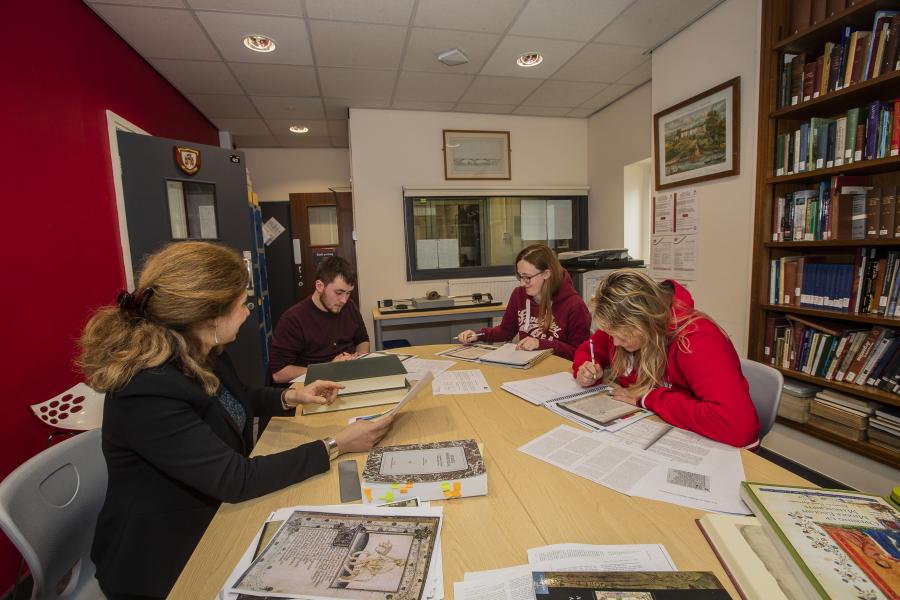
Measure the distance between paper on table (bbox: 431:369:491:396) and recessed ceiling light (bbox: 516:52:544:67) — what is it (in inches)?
98.2

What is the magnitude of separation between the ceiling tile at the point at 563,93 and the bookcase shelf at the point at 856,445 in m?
2.95

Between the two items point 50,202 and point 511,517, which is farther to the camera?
point 50,202

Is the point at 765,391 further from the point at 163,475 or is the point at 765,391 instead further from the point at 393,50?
the point at 393,50

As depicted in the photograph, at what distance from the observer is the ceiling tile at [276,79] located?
10.1 feet

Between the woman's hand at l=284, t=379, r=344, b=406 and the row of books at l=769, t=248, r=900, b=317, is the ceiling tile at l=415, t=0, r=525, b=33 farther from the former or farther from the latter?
the woman's hand at l=284, t=379, r=344, b=406

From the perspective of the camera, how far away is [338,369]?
1465 mm

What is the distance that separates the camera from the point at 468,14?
250 cm

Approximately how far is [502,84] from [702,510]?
3575 millimetres

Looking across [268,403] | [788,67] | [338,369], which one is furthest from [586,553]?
[788,67]

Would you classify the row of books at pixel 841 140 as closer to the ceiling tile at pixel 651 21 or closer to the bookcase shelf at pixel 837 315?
the bookcase shelf at pixel 837 315

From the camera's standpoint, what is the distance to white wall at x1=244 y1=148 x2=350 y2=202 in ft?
17.2

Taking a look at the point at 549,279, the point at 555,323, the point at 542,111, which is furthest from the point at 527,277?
the point at 542,111

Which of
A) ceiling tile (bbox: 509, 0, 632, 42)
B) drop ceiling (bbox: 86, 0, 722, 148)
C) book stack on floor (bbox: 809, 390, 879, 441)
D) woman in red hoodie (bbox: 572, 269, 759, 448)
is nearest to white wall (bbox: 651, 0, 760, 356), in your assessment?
drop ceiling (bbox: 86, 0, 722, 148)

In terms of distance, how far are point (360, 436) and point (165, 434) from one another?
422 mm
